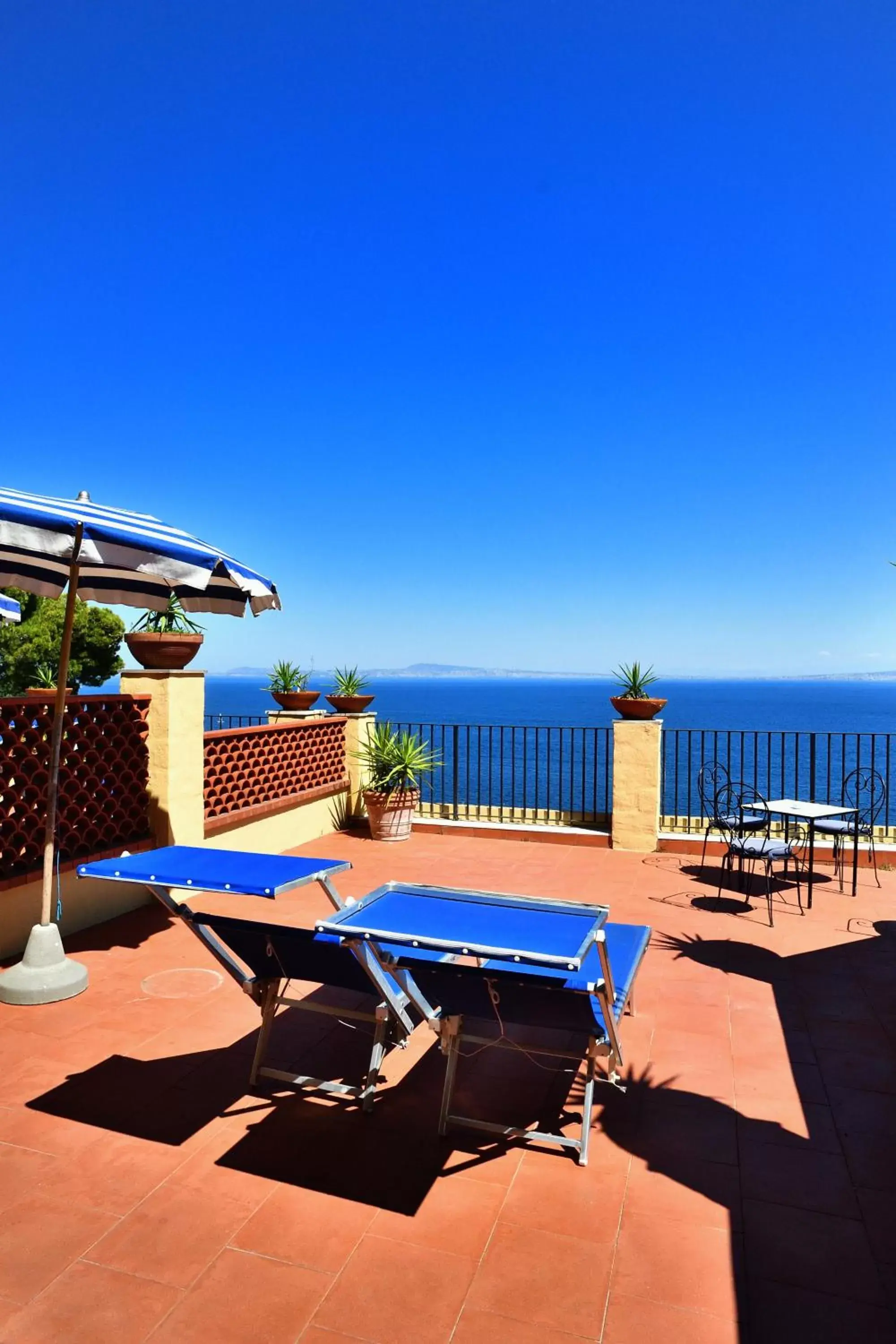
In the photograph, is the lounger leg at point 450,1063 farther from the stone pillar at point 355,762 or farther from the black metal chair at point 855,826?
the stone pillar at point 355,762

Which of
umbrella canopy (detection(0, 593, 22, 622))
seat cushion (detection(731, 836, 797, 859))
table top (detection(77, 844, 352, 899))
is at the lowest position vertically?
seat cushion (detection(731, 836, 797, 859))

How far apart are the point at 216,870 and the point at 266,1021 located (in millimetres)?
687

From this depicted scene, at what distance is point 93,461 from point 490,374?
1396cm

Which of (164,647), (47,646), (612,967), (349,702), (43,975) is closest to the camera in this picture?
(612,967)

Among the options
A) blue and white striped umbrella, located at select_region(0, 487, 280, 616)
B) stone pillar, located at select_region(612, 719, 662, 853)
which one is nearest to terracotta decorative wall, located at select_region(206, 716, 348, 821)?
blue and white striped umbrella, located at select_region(0, 487, 280, 616)

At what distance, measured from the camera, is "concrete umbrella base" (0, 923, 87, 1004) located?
3.78 metres

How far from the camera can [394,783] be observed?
26.2 feet

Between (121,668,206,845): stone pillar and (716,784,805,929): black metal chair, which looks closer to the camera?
(121,668,206,845): stone pillar

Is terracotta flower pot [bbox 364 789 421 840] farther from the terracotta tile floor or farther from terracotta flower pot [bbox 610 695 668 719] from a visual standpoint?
the terracotta tile floor

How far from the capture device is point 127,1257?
2.01 m

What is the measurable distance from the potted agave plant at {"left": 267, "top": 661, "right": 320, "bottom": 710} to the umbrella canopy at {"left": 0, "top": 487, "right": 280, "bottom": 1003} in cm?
349

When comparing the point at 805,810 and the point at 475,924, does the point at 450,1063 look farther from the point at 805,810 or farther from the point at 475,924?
the point at 805,810

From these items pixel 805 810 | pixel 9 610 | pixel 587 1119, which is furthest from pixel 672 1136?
pixel 9 610

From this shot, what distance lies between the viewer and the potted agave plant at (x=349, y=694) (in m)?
8.80
